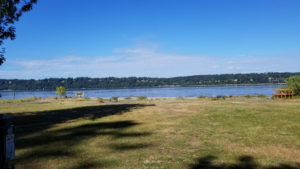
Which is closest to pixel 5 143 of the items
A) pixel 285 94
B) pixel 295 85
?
pixel 285 94

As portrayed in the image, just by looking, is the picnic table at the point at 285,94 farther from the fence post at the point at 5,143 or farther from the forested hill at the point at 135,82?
the forested hill at the point at 135,82

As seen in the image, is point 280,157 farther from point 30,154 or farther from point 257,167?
point 30,154

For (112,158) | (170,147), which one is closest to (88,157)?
(112,158)

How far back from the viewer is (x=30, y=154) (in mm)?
6059

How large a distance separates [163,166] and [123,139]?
8.85ft

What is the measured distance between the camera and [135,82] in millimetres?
191375

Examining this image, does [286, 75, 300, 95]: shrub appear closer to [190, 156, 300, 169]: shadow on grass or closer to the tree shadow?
the tree shadow

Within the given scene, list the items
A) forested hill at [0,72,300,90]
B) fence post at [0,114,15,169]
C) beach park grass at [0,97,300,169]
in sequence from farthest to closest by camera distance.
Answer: forested hill at [0,72,300,90] → beach park grass at [0,97,300,169] → fence post at [0,114,15,169]

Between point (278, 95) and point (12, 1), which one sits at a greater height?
point (12, 1)

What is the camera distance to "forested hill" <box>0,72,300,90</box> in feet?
492

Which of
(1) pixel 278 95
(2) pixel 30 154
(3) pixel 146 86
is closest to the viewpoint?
(2) pixel 30 154

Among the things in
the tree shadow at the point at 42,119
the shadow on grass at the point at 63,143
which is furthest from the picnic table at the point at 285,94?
the shadow on grass at the point at 63,143

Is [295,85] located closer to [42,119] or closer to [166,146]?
[166,146]

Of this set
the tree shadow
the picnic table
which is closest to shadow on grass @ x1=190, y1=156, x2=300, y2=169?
the tree shadow
